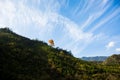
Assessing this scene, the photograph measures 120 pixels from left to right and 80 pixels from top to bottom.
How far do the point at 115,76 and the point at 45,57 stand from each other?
16.0m

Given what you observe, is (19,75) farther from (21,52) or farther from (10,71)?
(21,52)

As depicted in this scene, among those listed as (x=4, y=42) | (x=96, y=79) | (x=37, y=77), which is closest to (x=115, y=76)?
(x=96, y=79)

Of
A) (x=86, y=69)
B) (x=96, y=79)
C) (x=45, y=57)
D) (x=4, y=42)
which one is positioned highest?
(x=4, y=42)

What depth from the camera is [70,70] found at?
1730 inches

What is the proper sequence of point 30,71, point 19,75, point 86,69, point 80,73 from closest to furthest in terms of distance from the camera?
point 19,75 < point 30,71 < point 80,73 < point 86,69

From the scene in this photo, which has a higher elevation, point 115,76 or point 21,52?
point 21,52

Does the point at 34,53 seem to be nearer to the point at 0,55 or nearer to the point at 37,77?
the point at 0,55

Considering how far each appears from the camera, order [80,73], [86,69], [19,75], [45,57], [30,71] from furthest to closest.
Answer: [45,57]
[86,69]
[80,73]
[30,71]
[19,75]

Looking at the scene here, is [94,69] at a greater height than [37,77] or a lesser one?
greater

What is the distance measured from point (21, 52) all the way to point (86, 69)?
46.8ft

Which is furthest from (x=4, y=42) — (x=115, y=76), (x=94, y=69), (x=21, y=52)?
(x=115, y=76)

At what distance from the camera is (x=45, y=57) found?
165 ft

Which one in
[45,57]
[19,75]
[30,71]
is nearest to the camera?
[19,75]

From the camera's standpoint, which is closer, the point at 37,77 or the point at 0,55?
the point at 37,77
